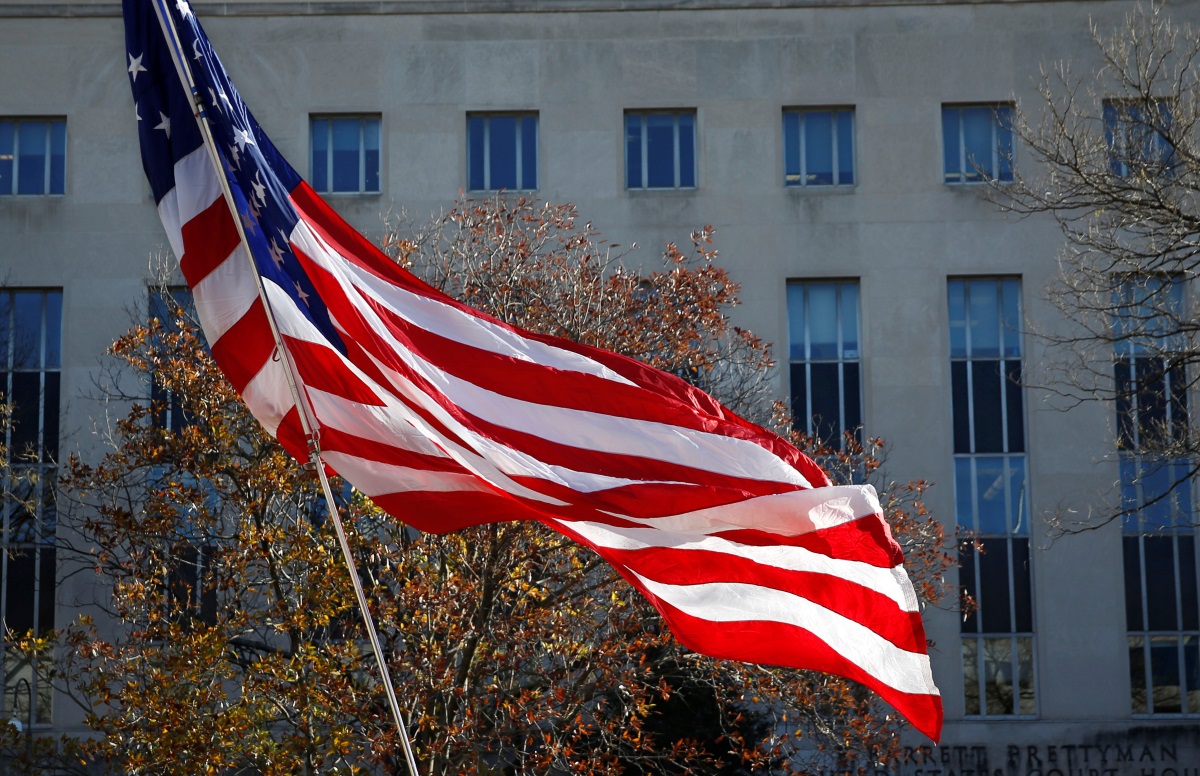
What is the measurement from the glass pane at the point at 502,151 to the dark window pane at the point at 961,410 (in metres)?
9.94

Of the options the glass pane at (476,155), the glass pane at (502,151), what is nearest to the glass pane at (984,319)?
the glass pane at (502,151)

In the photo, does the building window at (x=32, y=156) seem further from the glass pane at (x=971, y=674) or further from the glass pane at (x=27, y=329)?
the glass pane at (x=971, y=674)

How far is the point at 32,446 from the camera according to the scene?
98.1ft

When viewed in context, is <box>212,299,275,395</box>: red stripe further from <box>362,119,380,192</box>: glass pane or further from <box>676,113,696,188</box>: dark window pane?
<box>676,113,696,188</box>: dark window pane

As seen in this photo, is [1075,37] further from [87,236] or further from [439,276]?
[87,236]

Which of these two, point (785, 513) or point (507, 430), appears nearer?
point (785, 513)

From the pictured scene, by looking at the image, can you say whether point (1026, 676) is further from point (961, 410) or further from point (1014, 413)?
point (961, 410)

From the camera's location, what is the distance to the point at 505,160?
108 feet

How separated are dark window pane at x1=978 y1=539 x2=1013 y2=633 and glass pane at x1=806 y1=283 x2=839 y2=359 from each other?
5056 millimetres

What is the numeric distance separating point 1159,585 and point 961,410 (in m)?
5.25

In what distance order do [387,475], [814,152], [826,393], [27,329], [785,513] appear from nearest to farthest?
1. [785,513]
2. [387,475]
3. [27,329]
4. [826,393]
5. [814,152]

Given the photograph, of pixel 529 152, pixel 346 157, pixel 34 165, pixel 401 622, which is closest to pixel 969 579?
pixel 529 152

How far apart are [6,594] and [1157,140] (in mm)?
23197

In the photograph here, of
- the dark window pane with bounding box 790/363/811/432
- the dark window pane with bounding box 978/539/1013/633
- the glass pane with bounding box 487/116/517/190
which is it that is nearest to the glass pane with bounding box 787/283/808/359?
the dark window pane with bounding box 790/363/811/432
